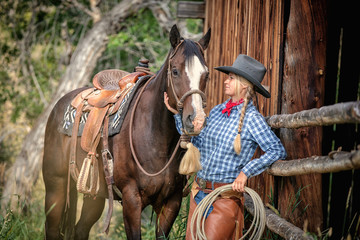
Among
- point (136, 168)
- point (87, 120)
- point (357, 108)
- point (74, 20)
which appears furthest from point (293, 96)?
point (74, 20)

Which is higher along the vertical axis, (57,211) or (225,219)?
(225,219)

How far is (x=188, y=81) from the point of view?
116 inches

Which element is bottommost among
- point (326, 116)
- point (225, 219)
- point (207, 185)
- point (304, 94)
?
point (225, 219)

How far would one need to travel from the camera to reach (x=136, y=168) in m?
3.40

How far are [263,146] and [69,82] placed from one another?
669 cm

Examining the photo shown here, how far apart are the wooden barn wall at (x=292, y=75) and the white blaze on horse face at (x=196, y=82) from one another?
0.72m

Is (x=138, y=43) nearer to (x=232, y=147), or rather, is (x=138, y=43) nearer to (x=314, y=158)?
(x=232, y=147)

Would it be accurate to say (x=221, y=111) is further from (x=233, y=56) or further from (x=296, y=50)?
(x=233, y=56)

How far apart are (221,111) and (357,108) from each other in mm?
1198

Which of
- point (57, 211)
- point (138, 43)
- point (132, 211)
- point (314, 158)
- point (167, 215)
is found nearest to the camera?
point (314, 158)

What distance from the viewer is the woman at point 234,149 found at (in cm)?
278

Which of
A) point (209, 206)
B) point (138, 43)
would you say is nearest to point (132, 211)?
point (209, 206)

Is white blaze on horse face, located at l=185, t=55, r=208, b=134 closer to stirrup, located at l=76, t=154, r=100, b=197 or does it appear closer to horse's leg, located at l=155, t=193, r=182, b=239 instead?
horse's leg, located at l=155, t=193, r=182, b=239

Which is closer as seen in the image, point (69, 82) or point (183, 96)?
point (183, 96)
